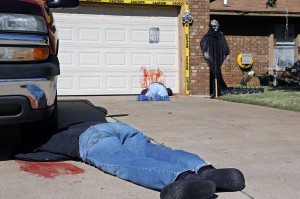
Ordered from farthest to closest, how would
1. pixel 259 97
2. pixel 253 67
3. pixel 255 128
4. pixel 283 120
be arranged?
1. pixel 253 67
2. pixel 259 97
3. pixel 283 120
4. pixel 255 128

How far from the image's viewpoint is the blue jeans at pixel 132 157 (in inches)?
141

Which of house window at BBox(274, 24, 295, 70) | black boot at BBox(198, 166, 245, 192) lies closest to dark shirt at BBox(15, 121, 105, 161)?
black boot at BBox(198, 166, 245, 192)

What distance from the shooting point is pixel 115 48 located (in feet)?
40.0

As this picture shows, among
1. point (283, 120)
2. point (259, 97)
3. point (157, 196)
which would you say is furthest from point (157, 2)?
point (157, 196)

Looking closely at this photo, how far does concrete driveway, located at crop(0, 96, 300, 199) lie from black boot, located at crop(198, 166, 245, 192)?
0.19ft

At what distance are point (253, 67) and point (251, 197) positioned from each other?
41.6 ft

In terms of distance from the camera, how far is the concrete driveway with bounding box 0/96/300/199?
369 cm

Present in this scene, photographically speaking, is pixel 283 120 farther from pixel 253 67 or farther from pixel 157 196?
pixel 253 67

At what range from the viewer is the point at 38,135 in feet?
16.9

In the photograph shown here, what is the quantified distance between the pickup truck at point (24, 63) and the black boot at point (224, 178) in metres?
1.64

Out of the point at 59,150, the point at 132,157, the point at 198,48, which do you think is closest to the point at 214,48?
the point at 198,48

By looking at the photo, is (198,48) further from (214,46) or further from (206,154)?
(206,154)

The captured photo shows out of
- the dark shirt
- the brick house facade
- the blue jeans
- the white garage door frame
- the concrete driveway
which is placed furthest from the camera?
the brick house facade

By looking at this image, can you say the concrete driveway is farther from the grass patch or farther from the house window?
the house window
